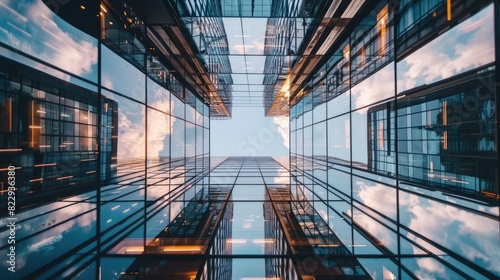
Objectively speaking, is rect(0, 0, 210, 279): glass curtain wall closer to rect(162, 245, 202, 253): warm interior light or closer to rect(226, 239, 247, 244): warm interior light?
rect(162, 245, 202, 253): warm interior light

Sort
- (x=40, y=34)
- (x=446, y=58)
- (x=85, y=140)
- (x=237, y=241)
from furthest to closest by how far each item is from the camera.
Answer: (x=85, y=140), (x=446, y=58), (x=40, y=34), (x=237, y=241)

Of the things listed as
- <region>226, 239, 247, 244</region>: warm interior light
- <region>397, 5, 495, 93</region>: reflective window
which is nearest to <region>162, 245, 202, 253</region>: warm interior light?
<region>226, 239, 247, 244</region>: warm interior light

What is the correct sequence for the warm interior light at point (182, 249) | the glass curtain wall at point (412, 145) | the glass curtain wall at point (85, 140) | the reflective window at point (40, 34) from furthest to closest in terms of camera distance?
1. the reflective window at point (40, 34)
2. the glass curtain wall at point (85, 140)
3. the glass curtain wall at point (412, 145)
4. the warm interior light at point (182, 249)

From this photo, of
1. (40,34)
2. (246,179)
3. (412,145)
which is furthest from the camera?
(412,145)

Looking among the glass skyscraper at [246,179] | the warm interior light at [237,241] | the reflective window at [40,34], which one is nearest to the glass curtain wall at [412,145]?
the glass skyscraper at [246,179]

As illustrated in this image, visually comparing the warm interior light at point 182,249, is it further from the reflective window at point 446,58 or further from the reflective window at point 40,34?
the reflective window at point 446,58

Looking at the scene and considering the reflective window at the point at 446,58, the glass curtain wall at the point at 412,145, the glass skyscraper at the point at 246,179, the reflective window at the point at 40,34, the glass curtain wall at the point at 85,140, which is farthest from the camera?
the reflective window at the point at 446,58

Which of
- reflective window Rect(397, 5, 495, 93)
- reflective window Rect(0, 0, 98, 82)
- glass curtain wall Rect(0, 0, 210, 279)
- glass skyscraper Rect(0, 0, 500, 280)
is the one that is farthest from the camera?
reflective window Rect(397, 5, 495, 93)

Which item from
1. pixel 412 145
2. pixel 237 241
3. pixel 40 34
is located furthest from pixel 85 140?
pixel 412 145

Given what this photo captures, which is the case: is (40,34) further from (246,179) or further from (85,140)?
(246,179)

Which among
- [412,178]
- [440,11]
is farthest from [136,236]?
[412,178]

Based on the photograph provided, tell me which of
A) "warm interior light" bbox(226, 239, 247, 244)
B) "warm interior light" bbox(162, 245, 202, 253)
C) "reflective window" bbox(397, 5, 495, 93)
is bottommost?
"warm interior light" bbox(162, 245, 202, 253)

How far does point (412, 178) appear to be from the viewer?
36500mm

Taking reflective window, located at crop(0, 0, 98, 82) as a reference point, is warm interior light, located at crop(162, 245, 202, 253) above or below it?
below
